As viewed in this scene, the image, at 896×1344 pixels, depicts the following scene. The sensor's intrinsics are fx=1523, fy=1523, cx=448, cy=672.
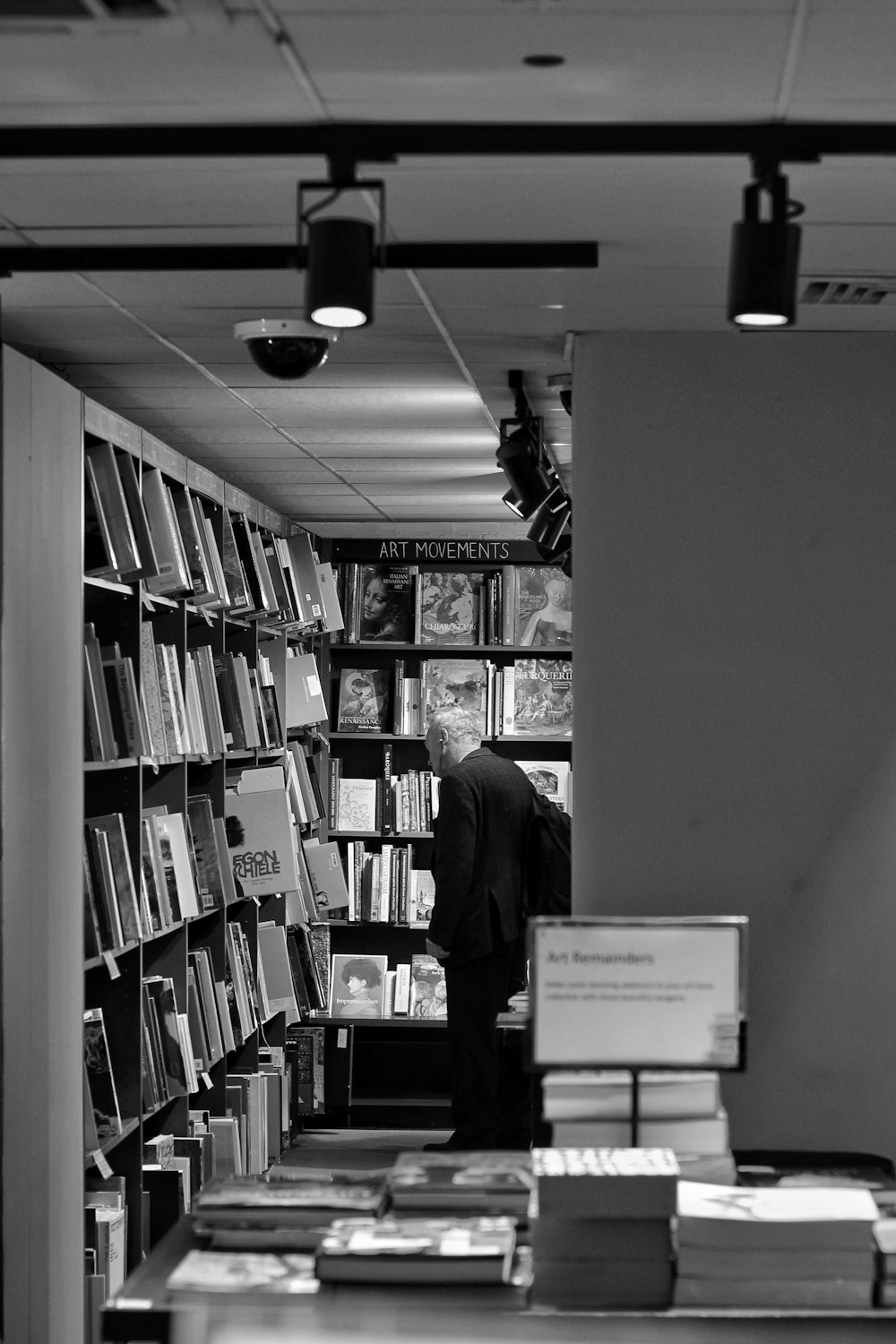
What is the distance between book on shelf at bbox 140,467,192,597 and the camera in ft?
14.4

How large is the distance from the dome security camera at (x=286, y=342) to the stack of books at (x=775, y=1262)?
2003mm

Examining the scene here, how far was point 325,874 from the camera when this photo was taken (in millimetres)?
6785

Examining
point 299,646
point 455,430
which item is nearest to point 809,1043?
point 455,430

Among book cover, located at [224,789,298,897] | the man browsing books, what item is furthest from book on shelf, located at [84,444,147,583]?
the man browsing books

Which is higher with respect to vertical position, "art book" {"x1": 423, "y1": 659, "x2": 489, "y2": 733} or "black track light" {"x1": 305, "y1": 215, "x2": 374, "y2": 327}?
"black track light" {"x1": 305, "y1": 215, "x2": 374, "y2": 327}

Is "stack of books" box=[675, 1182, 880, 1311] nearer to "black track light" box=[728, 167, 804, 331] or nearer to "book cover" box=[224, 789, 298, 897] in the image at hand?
"black track light" box=[728, 167, 804, 331]

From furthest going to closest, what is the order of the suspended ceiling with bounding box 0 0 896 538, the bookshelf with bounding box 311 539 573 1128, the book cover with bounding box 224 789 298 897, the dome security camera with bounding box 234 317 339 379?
the bookshelf with bounding box 311 539 573 1128 < the book cover with bounding box 224 789 298 897 < the dome security camera with bounding box 234 317 339 379 < the suspended ceiling with bounding box 0 0 896 538

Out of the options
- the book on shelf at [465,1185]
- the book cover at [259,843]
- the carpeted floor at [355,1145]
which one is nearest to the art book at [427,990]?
the carpeted floor at [355,1145]

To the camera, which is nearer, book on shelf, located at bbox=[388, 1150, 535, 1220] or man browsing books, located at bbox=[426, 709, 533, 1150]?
book on shelf, located at bbox=[388, 1150, 535, 1220]

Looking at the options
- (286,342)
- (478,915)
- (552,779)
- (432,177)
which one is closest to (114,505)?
(286,342)

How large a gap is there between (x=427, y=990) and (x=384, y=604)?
193 centimetres

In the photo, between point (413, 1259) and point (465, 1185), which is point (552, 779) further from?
point (413, 1259)

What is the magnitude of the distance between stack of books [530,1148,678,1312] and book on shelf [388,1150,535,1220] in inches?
12.3

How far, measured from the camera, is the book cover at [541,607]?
7.58 m
